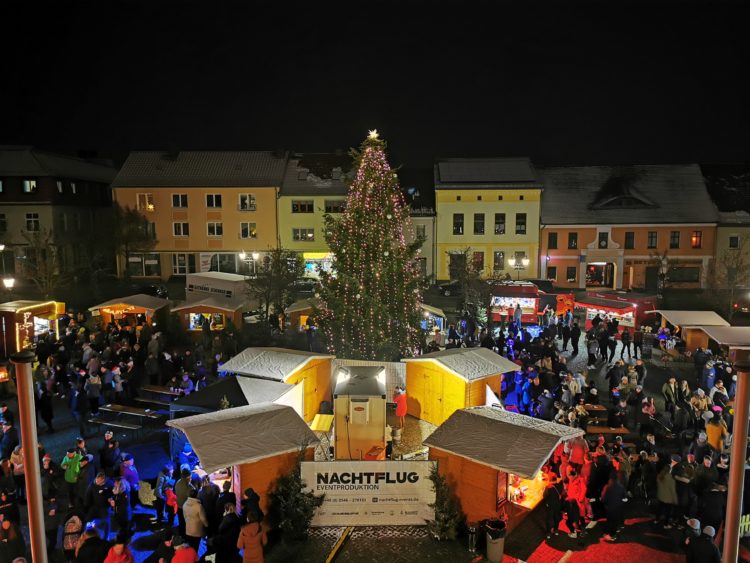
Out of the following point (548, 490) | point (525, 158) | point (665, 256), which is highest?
point (525, 158)

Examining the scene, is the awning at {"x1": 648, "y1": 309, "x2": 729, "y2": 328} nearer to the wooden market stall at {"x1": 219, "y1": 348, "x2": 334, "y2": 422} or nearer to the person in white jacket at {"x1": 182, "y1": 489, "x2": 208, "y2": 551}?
the wooden market stall at {"x1": 219, "y1": 348, "x2": 334, "y2": 422}

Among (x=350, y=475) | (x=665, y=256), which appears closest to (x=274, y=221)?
(x=665, y=256)

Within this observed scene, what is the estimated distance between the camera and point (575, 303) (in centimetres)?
2559

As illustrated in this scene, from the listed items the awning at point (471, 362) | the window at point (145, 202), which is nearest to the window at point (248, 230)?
the window at point (145, 202)

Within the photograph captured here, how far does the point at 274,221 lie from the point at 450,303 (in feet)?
45.2

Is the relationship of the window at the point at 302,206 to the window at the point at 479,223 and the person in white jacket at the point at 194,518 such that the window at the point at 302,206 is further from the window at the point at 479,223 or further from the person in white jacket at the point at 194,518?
the person in white jacket at the point at 194,518

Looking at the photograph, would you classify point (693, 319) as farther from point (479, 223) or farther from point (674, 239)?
point (479, 223)

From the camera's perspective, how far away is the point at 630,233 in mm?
37031

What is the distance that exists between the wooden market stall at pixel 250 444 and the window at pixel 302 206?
2855 cm

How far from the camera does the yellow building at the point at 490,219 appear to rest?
37.6 metres

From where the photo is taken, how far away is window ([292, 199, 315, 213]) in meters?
38.2

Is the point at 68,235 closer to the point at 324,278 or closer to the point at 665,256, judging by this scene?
the point at 324,278

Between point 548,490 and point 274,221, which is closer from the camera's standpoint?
point 548,490

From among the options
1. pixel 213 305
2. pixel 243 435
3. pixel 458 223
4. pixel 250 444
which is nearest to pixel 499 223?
pixel 458 223
